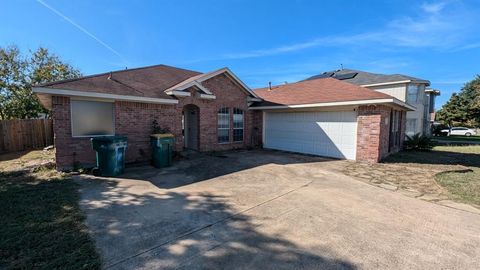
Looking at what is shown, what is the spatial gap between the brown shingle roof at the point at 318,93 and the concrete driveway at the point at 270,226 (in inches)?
187

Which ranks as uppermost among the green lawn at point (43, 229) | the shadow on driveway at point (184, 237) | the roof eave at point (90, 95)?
the roof eave at point (90, 95)

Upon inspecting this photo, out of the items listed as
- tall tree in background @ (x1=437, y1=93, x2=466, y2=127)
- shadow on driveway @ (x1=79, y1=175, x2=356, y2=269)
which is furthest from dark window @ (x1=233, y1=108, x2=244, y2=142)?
tall tree in background @ (x1=437, y1=93, x2=466, y2=127)

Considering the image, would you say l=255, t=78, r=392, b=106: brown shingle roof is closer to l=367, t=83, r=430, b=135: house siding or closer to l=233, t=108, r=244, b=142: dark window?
l=233, t=108, r=244, b=142: dark window

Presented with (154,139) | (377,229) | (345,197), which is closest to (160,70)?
(154,139)

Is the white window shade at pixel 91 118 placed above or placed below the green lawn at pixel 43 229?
above

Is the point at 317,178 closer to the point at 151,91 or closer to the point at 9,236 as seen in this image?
the point at 9,236

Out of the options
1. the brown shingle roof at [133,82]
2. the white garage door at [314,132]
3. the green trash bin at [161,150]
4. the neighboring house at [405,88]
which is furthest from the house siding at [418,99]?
the green trash bin at [161,150]

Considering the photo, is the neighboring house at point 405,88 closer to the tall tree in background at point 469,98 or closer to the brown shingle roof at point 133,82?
the brown shingle roof at point 133,82

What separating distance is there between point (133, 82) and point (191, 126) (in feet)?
11.4

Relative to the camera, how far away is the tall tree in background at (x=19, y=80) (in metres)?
19.2

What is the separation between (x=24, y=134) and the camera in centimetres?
1294

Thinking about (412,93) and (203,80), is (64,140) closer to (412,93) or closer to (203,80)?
(203,80)

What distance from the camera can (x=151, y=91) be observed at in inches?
375

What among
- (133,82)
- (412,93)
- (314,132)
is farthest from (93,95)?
(412,93)
